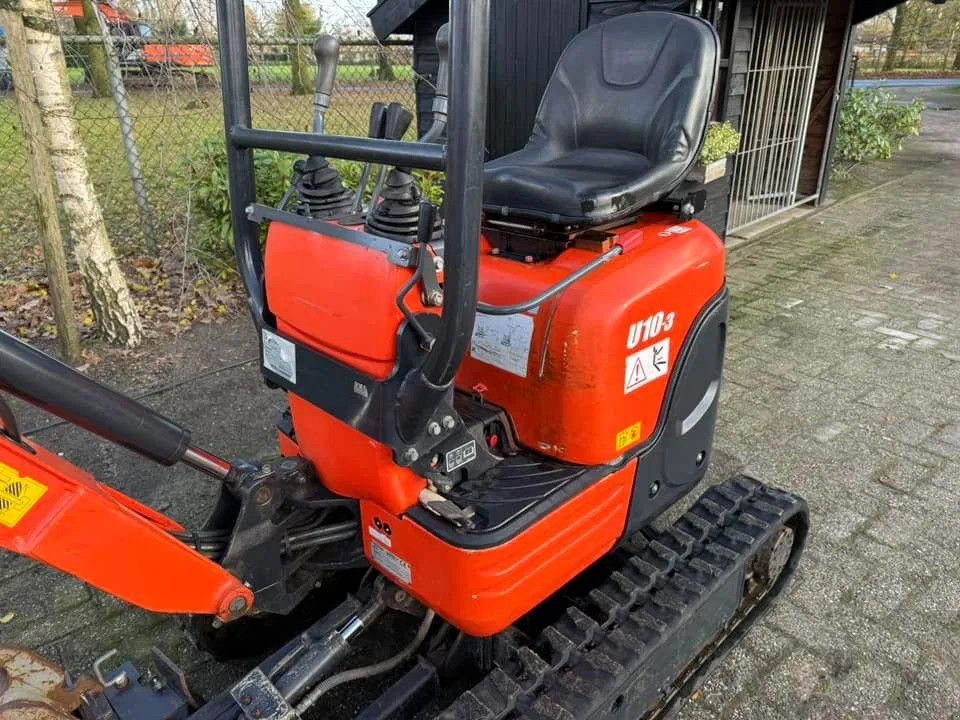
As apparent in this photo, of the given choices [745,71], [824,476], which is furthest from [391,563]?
[745,71]

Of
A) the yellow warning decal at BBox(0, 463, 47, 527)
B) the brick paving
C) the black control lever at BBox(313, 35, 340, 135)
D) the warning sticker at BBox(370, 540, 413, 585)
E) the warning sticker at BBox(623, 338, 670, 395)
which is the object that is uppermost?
the black control lever at BBox(313, 35, 340, 135)

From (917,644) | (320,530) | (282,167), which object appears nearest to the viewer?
(320,530)

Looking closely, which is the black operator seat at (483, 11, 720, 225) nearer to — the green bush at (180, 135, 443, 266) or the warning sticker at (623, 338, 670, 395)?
the warning sticker at (623, 338, 670, 395)

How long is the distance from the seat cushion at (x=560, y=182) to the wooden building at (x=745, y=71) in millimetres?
3336

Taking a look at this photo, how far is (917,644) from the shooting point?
2490mm

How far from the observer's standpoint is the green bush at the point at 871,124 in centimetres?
968

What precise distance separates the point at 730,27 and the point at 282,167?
369cm

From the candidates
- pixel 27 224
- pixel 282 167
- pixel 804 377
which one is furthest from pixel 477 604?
pixel 27 224

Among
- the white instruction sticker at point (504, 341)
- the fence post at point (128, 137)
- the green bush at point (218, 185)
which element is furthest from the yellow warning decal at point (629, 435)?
the fence post at point (128, 137)

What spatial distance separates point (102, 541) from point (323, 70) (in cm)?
112

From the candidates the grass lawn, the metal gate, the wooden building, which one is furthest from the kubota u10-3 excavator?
the metal gate

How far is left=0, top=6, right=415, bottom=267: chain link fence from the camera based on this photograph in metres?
4.94

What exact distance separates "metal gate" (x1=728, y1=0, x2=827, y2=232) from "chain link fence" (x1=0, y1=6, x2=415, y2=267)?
12.0 feet

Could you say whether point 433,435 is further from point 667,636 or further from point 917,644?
point 917,644
